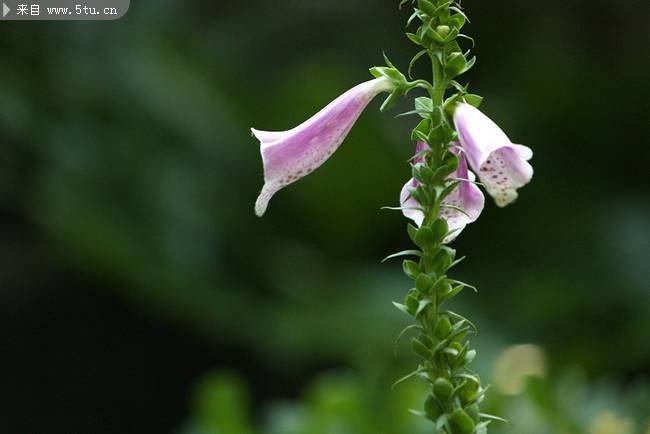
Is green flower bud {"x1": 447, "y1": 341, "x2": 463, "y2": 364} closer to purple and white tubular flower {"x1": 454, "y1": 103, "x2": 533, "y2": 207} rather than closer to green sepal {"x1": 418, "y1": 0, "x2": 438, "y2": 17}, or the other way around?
purple and white tubular flower {"x1": 454, "y1": 103, "x2": 533, "y2": 207}

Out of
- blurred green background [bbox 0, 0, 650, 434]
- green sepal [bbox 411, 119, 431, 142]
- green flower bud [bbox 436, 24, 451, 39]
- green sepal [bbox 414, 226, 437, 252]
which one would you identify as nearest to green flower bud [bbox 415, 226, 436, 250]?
green sepal [bbox 414, 226, 437, 252]

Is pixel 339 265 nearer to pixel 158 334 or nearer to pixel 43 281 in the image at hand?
pixel 158 334

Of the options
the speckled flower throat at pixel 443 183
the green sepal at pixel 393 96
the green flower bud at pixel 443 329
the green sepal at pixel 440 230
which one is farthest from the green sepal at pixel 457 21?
the green flower bud at pixel 443 329

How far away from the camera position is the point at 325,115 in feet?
4.05

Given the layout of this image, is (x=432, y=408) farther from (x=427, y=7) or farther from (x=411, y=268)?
(x=427, y=7)

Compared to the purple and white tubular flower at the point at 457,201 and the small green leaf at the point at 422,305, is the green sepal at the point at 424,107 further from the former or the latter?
the small green leaf at the point at 422,305

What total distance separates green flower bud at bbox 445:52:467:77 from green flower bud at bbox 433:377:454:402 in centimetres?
34

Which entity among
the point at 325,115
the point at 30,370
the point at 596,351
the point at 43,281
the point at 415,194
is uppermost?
the point at 43,281

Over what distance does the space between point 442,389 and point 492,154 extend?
10.6 inches

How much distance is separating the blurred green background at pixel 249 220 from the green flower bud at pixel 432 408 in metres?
3.67

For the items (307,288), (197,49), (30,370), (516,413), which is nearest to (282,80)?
(197,49)

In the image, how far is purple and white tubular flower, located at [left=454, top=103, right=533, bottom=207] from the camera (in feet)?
3.40

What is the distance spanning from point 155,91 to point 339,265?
1.49 metres

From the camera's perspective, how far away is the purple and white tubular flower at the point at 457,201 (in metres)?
1.16
